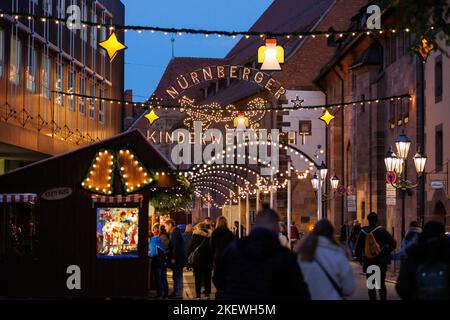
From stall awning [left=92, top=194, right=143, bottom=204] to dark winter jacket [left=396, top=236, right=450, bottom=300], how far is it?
46.3ft

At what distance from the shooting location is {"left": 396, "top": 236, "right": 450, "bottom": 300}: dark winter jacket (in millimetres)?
10734

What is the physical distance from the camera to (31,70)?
3584cm

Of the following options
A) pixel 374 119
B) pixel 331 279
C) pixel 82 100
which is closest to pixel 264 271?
pixel 331 279

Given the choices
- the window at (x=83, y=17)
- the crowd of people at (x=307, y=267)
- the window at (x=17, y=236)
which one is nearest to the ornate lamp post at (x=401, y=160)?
the window at (x=17, y=236)

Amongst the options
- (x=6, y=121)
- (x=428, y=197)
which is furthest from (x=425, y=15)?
(x=428, y=197)

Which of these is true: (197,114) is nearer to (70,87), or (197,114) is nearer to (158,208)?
(70,87)

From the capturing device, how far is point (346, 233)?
49.9 metres

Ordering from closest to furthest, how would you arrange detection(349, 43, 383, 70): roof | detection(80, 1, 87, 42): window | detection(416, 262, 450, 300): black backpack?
detection(416, 262, 450, 300): black backpack < detection(80, 1, 87, 42): window < detection(349, 43, 383, 70): roof

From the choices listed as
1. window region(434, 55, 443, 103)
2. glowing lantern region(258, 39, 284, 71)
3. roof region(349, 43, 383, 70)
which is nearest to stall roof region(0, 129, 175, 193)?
glowing lantern region(258, 39, 284, 71)

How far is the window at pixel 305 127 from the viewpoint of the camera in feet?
222

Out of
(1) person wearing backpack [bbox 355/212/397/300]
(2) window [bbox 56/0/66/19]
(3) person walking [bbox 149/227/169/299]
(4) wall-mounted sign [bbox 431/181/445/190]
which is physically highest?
(2) window [bbox 56/0/66/19]

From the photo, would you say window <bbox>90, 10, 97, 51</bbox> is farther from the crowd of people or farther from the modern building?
the crowd of people

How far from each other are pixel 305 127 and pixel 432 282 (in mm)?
57206

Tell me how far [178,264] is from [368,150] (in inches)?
964
